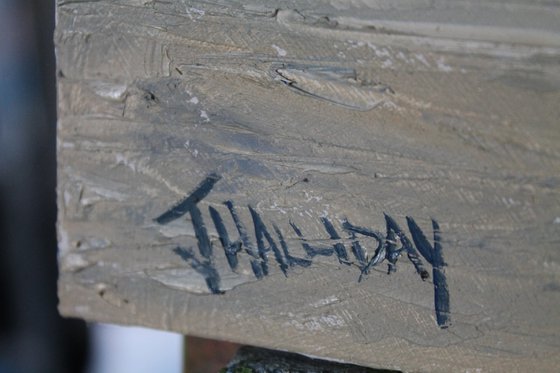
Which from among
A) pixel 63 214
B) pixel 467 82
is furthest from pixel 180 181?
pixel 467 82

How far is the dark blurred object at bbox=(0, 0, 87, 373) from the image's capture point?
1400 mm

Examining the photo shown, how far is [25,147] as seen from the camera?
1444 millimetres

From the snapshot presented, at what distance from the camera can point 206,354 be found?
1204mm

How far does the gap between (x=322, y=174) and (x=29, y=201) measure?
1.10 meters

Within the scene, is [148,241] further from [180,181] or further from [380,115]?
[380,115]

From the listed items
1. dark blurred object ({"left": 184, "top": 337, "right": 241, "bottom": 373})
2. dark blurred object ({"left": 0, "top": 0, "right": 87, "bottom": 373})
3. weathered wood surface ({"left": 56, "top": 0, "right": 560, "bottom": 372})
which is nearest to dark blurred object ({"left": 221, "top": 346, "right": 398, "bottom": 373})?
weathered wood surface ({"left": 56, "top": 0, "right": 560, "bottom": 372})

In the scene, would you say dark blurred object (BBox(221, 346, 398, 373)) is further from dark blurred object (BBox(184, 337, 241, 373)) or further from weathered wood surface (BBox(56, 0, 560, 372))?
dark blurred object (BBox(184, 337, 241, 373))

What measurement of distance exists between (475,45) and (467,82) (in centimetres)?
4

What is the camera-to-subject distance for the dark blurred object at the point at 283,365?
0.76 m

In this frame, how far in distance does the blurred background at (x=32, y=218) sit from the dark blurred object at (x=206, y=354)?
255mm
